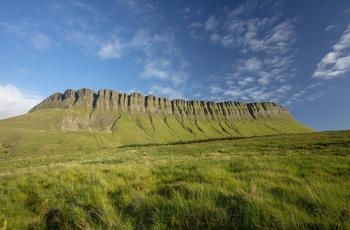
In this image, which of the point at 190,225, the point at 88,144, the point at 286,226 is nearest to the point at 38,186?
the point at 190,225

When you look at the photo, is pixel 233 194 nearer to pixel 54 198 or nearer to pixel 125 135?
pixel 54 198

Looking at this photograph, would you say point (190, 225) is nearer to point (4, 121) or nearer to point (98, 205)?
point (98, 205)

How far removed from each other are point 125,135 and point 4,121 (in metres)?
117

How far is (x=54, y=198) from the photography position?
543 cm

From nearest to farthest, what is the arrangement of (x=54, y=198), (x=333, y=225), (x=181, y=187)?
(x=333, y=225) < (x=181, y=187) < (x=54, y=198)

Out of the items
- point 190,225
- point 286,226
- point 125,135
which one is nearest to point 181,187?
point 190,225

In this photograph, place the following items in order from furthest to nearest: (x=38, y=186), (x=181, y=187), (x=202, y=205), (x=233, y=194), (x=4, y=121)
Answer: (x=4, y=121) → (x=38, y=186) → (x=181, y=187) → (x=233, y=194) → (x=202, y=205)

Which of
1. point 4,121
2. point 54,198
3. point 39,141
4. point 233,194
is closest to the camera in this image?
point 233,194

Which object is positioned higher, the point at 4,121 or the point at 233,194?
the point at 4,121

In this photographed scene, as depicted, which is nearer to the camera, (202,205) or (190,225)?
(190,225)

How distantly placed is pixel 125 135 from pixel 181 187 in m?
201

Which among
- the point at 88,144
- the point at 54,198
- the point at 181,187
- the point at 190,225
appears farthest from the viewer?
the point at 88,144

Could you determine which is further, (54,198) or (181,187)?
(54,198)

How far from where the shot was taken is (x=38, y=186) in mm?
7066
